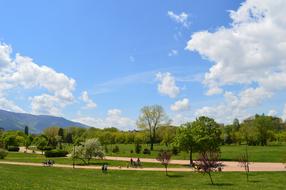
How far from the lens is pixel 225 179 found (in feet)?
158

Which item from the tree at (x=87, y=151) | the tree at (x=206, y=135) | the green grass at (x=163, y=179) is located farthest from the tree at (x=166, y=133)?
the green grass at (x=163, y=179)

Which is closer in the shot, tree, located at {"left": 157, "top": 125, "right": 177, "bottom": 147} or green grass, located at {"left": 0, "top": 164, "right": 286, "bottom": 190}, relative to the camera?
green grass, located at {"left": 0, "top": 164, "right": 286, "bottom": 190}

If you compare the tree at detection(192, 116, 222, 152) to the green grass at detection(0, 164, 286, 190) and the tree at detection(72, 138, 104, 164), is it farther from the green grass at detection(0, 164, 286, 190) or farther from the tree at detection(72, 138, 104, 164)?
the tree at detection(72, 138, 104, 164)

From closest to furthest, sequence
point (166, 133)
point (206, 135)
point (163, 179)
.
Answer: point (163, 179) < point (206, 135) < point (166, 133)

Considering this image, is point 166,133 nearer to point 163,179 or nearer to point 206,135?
point 206,135

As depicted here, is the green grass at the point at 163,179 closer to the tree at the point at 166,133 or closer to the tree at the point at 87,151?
the tree at the point at 87,151

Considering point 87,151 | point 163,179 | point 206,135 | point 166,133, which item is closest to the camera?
point 163,179

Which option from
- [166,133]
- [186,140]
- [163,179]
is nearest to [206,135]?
[186,140]

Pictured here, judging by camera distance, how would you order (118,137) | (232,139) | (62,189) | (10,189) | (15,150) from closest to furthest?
(10,189), (62,189), (15,150), (232,139), (118,137)

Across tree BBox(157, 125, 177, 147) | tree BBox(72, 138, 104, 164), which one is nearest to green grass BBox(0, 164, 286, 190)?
tree BBox(72, 138, 104, 164)

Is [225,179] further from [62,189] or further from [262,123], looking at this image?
[262,123]

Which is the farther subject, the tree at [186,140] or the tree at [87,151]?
the tree at [87,151]

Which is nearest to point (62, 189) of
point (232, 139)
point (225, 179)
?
point (225, 179)

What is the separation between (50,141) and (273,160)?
90667 mm
